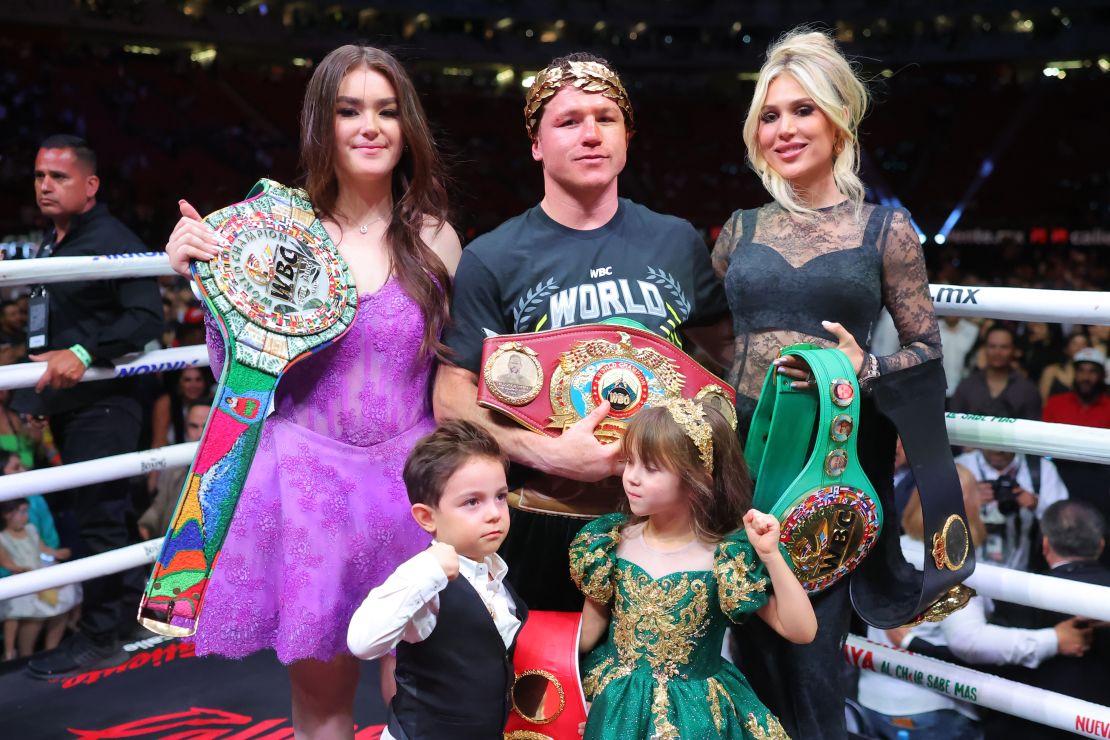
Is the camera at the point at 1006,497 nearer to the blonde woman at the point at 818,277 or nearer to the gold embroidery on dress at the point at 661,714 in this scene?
the blonde woman at the point at 818,277

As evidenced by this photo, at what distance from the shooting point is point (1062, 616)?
10.2 ft

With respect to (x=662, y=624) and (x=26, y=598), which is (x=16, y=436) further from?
(x=662, y=624)

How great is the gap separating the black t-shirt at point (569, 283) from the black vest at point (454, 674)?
0.53 m

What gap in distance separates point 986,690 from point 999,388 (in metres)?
3.57

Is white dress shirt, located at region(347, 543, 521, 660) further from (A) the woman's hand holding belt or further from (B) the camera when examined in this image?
(B) the camera

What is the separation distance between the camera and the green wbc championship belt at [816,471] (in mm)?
1737

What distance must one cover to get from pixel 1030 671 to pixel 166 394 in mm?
4135

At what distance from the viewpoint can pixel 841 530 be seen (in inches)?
70.9

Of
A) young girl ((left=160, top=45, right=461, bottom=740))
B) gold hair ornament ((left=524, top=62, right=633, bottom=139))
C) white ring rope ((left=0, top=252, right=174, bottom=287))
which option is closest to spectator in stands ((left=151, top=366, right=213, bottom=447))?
white ring rope ((left=0, top=252, right=174, bottom=287))

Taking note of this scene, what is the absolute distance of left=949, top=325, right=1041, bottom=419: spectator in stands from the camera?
5.27 meters

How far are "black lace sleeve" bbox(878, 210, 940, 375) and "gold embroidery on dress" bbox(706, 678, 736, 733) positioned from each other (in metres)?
0.64

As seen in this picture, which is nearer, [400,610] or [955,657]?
[400,610]

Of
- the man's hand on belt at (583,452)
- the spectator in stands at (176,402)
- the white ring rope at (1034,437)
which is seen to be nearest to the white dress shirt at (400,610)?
the man's hand on belt at (583,452)

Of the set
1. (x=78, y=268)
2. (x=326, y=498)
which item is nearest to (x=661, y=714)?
(x=326, y=498)
